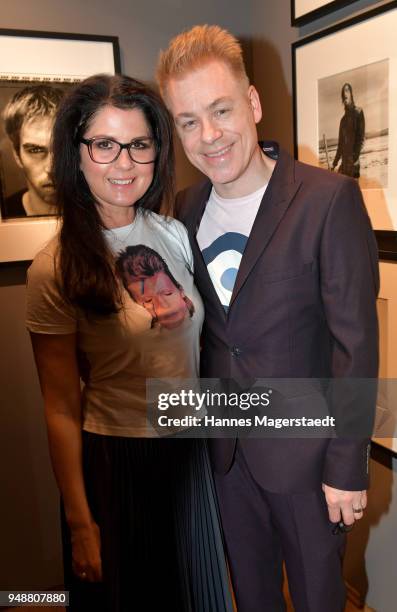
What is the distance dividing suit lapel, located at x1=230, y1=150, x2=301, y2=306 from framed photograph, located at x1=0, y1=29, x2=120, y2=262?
0.86 metres

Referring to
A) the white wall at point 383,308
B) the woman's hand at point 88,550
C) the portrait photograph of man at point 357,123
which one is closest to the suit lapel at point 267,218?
the portrait photograph of man at point 357,123

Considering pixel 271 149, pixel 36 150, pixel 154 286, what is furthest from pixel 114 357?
pixel 36 150

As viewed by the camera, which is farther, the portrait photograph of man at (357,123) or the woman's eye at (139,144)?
the portrait photograph of man at (357,123)

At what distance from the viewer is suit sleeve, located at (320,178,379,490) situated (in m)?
1.15

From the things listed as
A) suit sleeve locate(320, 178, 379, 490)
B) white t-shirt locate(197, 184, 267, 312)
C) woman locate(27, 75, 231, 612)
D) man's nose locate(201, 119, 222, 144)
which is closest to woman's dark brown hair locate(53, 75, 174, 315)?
woman locate(27, 75, 231, 612)

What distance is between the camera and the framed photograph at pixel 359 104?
143cm

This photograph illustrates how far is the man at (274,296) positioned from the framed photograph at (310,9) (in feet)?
1.64

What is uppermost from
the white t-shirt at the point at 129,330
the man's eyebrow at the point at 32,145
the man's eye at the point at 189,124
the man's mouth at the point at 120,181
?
the man's eyebrow at the point at 32,145

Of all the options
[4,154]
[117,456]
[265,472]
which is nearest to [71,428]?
[117,456]

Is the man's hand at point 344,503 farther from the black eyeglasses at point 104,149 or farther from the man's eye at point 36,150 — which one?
the man's eye at point 36,150

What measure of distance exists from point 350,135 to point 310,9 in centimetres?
46

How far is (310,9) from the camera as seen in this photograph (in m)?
1.69

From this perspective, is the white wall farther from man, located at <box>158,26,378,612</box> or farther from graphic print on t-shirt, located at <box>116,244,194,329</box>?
graphic print on t-shirt, located at <box>116,244,194,329</box>

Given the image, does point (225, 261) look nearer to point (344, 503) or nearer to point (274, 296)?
point (274, 296)
